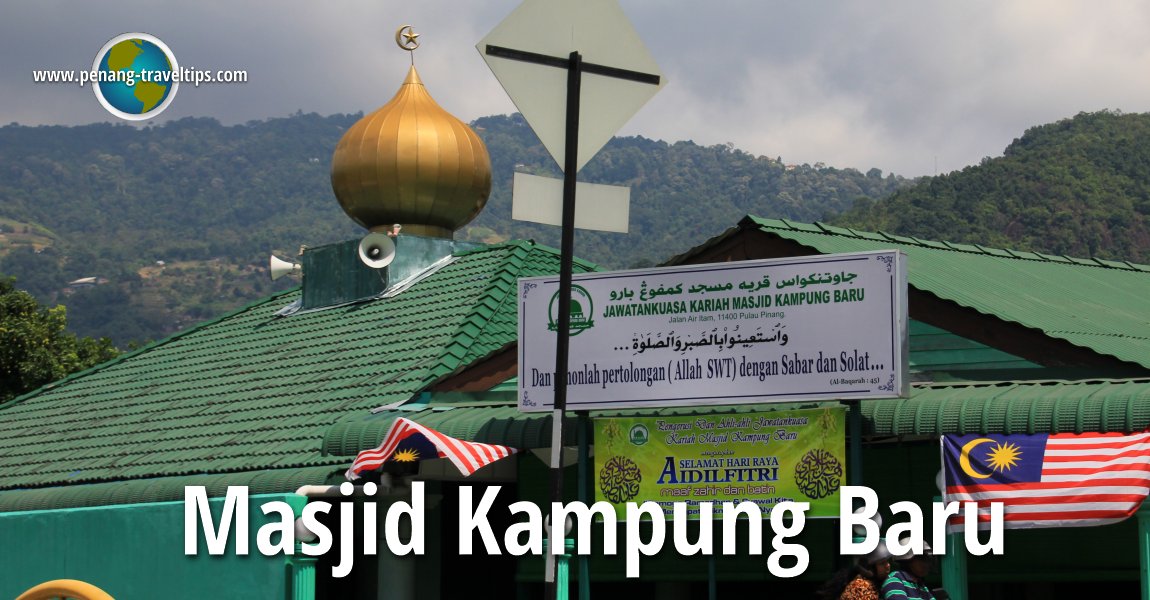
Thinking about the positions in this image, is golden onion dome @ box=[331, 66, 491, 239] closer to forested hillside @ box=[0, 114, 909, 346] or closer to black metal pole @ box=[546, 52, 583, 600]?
black metal pole @ box=[546, 52, 583, 600]

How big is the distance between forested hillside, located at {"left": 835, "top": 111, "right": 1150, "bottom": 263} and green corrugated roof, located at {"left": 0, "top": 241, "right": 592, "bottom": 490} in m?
41.1

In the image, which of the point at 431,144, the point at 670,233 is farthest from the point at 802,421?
the point at 670,233

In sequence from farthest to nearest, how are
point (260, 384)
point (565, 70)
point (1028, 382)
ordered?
point (260, 384)
point (1028, 382)
point (565, 70)

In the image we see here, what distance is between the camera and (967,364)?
14289mm

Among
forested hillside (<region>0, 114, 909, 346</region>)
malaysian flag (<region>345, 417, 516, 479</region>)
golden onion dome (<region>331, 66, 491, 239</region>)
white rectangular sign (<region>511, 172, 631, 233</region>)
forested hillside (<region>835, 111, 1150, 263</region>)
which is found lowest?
malaysian flag (<region>345, 417, 516, 479</region>)

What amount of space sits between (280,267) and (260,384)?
463cm

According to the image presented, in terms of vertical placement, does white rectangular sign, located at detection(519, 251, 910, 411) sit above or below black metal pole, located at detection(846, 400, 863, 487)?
above

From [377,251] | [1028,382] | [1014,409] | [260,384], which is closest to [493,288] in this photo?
[377,251]

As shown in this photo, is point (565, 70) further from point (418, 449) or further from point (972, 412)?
point (418, 449)

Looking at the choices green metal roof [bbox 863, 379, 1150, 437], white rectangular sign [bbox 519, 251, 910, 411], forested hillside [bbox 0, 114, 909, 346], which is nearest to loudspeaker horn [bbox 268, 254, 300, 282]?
white rectangular sign [bbox 519, 251, 910, 411]

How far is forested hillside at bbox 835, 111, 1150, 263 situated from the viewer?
6475 centimetres

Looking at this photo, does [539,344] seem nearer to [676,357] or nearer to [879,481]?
[676,357]

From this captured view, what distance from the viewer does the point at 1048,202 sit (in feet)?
227

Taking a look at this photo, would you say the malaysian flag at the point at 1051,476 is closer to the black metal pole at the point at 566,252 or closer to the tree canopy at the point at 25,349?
the black metal pole at the point at 566,252
